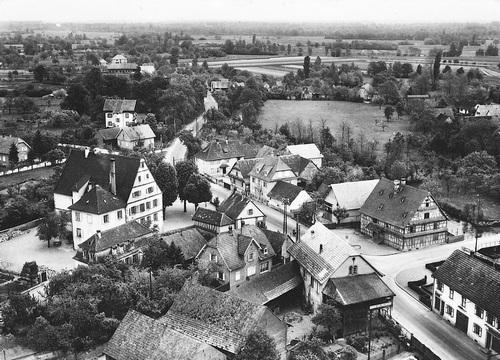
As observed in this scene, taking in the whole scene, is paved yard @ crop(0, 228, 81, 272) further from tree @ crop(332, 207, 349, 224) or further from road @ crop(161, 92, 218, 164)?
road @ crop(161, 92, 218, 164)

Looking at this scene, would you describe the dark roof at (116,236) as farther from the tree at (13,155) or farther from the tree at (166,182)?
the tree at (13,155)

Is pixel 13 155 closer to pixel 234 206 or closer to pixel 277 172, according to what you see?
pixel 277 172

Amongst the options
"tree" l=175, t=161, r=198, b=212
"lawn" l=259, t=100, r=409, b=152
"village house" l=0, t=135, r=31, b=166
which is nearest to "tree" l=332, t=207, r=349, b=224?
"tree" l=175, t=161, r=198, b=212

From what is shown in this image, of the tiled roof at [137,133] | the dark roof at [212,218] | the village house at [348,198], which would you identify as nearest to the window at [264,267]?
the dark roof at [212,218]

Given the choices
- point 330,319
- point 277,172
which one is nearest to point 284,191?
point 277,172

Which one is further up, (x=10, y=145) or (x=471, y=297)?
(x=10, y=145)
